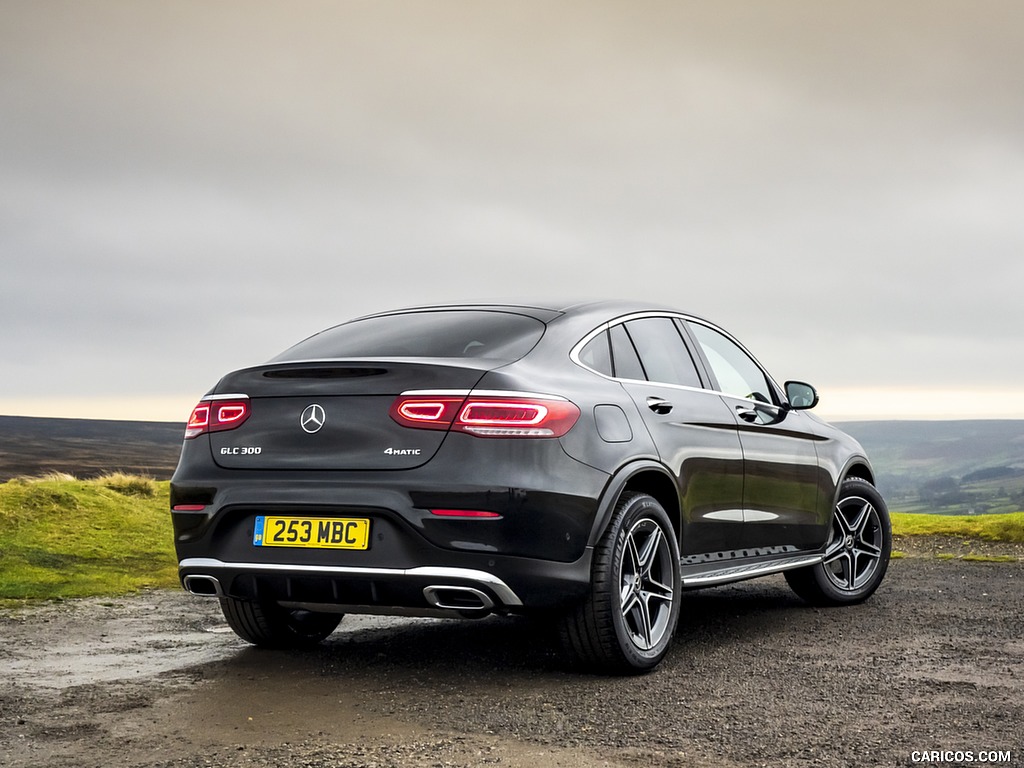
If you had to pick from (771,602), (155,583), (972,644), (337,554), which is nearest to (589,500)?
(337,554)

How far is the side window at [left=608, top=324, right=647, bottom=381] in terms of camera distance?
19.6 ft

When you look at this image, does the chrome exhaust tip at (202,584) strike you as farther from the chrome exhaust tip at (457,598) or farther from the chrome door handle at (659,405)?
the chrome door handle at (659,405)

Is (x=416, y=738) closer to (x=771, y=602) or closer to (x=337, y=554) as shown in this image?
(x=337, y=554)

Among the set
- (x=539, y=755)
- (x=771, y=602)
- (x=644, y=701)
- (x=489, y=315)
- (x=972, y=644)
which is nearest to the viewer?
(x=539, y=755)

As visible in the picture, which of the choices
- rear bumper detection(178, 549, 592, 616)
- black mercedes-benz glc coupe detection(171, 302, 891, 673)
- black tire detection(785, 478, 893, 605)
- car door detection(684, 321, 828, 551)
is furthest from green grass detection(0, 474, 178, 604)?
black tire detection(785, 478, 893, 605)

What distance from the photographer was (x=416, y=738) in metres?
4.37

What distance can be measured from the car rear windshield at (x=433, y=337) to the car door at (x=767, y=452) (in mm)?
1551

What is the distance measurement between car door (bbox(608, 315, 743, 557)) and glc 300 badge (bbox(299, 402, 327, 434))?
1.52m

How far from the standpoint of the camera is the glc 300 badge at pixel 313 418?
5.27 meters

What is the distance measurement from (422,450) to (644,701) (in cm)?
143

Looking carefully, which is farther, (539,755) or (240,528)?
(240,528)

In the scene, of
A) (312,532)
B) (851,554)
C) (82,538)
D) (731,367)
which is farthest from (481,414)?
(82,538)

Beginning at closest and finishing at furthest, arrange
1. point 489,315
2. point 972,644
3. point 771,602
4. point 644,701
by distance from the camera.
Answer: point 644,701
point 489,315
point 972,644
point 771,602

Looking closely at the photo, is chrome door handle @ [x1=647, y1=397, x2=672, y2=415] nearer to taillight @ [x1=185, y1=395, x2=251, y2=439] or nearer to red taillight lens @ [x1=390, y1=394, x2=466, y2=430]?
red taillight lens @ [x1=390, y1=394, x2=466, y2=430]
